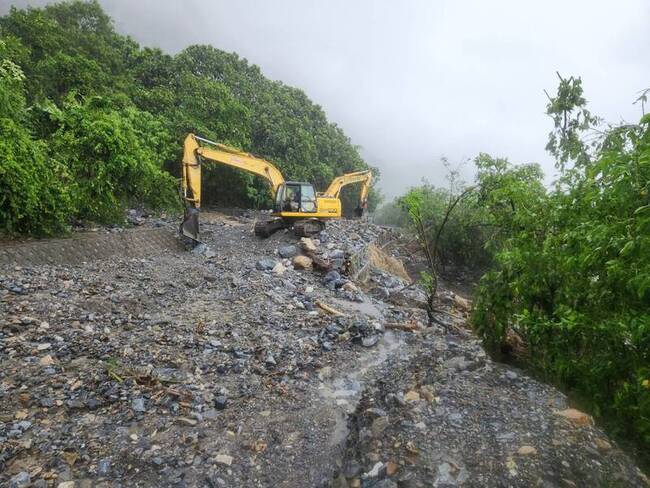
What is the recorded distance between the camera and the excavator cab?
10930 mm

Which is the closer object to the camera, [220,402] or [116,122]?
[220,402]

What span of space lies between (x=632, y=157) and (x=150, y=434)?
3.78 meters

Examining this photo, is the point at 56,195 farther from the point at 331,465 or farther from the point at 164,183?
the point at 331,465

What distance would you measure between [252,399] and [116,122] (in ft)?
28.6

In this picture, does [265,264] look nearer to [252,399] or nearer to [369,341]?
[369,341]

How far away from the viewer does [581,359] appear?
3.01 m

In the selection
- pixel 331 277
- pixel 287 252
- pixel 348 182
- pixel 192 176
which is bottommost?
pixel 331 277

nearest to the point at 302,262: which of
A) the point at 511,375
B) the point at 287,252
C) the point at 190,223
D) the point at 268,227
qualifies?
the point at 287,252

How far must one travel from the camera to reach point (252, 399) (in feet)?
12.9

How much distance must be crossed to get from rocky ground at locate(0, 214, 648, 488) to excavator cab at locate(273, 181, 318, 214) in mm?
4593

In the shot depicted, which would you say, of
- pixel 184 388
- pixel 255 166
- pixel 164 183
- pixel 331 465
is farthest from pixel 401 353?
pixel 164 183

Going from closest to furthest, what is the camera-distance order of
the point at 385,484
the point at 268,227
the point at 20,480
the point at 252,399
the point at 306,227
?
the point at 20,480, the point at 385,484, the point at 252,399, the point at 306,227, the point at 268,227

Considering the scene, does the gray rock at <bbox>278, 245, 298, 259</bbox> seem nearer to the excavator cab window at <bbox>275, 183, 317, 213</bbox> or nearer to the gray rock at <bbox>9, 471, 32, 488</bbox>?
the excavator cab window at <bbox>275, 183, 317, 213</bbox>

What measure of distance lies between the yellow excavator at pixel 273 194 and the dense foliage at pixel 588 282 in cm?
622
